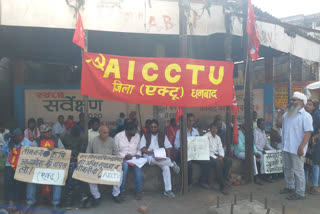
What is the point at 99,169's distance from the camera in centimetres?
432

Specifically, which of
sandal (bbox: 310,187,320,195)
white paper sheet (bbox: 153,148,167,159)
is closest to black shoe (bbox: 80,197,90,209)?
white paper sheet (bbox: 153,148,167,159)

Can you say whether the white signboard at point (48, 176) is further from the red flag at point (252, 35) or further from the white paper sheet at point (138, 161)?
the red flag at point (252, 35)

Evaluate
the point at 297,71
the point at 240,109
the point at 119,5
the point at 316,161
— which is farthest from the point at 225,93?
the point at 297,71

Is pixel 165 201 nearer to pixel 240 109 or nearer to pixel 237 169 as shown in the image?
pixel 237 169

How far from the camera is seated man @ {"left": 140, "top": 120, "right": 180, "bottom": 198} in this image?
15.7 ft

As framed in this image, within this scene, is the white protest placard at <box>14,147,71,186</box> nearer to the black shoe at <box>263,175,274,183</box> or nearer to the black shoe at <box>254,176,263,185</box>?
the black shoe at <box>254,176,263,185</box>

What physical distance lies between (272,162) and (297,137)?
1.30m

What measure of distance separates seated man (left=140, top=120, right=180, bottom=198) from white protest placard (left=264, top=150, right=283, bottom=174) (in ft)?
6.89

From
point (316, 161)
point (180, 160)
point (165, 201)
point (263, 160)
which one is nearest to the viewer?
point (165, 201)

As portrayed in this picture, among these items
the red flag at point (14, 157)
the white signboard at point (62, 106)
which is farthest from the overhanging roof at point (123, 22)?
the white signboard at point (62, 106)

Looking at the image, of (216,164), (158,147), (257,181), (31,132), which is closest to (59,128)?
(31,132)

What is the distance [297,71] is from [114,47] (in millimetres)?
8122

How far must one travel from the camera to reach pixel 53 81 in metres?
11.3

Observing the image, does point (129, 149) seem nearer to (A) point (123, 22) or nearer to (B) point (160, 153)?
(B) point (160, 153)
